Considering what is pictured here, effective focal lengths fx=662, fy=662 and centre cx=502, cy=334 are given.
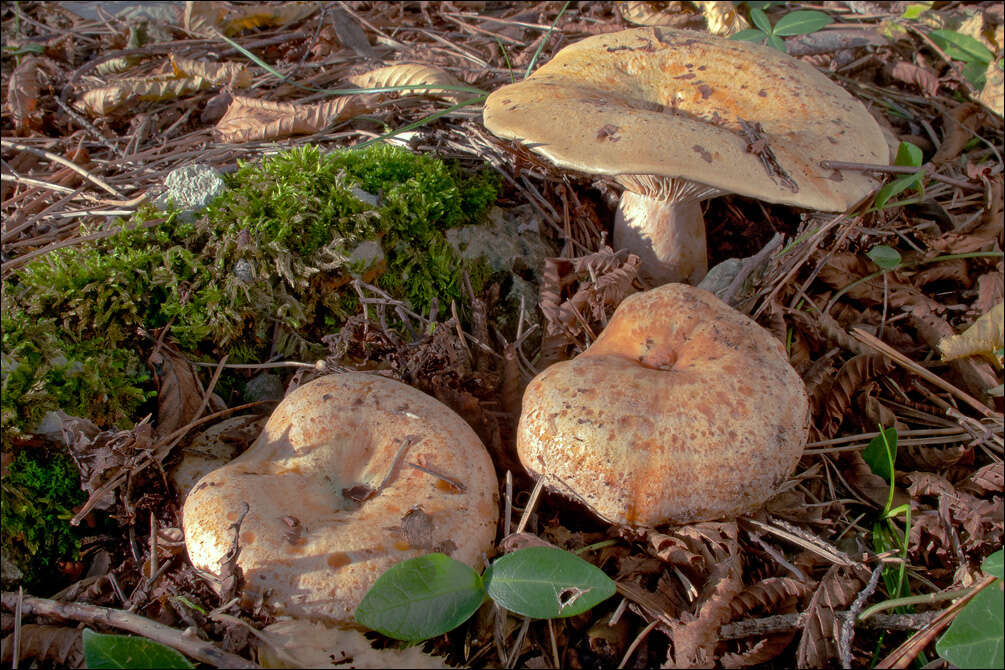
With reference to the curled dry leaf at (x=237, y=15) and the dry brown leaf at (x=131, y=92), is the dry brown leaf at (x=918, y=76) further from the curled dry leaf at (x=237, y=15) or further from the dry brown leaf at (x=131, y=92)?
the dry brown leaf at (x=131, y=92)

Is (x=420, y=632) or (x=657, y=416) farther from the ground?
(x=657, y=416)

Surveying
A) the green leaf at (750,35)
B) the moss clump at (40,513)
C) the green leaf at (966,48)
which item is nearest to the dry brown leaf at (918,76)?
the green leaf at (966,48)

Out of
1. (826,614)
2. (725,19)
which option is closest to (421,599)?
(826,614)

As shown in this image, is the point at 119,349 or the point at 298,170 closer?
the point at 119,349

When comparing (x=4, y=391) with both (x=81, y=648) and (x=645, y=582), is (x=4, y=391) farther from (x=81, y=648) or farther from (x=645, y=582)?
(x=645, y=582)

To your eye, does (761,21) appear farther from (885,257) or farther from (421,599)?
(421,599)

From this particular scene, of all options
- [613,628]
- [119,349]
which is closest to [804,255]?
[613,628]
